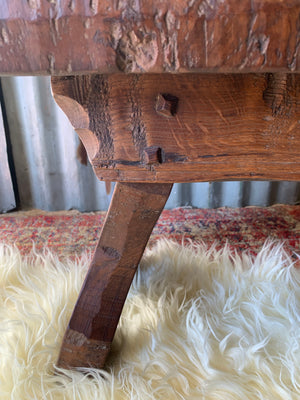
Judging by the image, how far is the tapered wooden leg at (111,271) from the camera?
444mm

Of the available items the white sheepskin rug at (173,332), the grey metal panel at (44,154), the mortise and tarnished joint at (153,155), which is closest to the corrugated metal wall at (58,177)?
the grey metal panel at (44,154)

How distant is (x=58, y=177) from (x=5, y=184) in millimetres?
207

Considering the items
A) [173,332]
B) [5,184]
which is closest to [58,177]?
[5,184]

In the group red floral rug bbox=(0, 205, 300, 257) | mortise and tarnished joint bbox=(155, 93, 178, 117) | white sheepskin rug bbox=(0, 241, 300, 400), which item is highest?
mortise and tarnished joint bbox=(155, 93, 178, 117)

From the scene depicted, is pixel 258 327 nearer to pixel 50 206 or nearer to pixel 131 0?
pixel 131 0

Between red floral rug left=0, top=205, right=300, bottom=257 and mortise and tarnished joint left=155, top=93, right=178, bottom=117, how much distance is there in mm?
712

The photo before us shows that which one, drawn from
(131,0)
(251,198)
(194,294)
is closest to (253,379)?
(194,294)

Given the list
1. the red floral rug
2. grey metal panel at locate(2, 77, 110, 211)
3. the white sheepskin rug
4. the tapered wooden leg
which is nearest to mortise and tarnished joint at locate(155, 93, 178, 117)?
the tapered wooden leg

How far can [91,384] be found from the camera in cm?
52

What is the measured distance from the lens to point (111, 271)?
504 mm

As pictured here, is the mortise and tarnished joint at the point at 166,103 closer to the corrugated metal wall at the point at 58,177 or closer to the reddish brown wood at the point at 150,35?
the reddish brown wood at the point at 150,35

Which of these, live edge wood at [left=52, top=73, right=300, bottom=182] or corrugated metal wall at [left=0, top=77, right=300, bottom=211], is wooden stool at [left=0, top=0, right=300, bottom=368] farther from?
corrugated metal wall at [left=0, top=77, right=300, bottom=211]

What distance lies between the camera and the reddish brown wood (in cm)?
25

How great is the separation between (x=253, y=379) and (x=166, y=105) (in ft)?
1.36
